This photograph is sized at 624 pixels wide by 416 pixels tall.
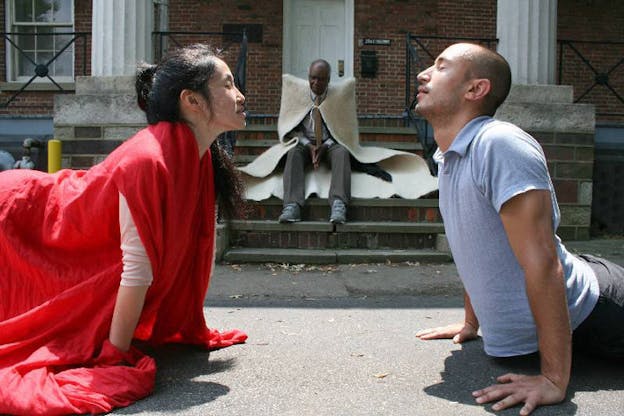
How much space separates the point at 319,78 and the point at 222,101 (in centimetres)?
501

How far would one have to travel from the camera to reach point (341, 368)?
2791mm

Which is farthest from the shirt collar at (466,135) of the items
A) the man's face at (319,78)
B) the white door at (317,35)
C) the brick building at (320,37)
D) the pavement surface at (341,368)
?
the white door at (317,35)

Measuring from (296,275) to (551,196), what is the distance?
11.6 feet

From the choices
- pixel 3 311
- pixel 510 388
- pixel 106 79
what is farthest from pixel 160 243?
pixel 106 79

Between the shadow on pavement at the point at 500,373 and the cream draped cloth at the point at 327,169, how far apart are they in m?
4.22

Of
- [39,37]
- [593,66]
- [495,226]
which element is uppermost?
[39,37]

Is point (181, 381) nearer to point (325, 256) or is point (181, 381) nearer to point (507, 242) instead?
point (507, 242)

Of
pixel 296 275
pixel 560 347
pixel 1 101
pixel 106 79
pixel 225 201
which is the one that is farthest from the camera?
pixel 1 101

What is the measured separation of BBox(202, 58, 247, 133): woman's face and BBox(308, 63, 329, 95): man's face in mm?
4914

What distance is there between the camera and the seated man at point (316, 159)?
6688mm

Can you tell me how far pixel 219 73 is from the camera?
2.74 meters

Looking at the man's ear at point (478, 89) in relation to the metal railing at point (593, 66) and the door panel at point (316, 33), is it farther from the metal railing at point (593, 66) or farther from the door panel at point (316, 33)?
the metal railing at point (593, 66)

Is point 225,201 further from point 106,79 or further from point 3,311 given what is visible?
point 106,79

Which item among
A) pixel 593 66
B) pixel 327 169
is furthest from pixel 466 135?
pixel 593 66
